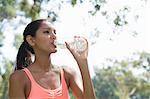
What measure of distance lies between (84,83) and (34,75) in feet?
0.99

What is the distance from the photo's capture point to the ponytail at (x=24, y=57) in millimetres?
2834

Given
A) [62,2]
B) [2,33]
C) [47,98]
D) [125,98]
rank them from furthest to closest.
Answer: [125,98]
[2,33]
[62,2]
[47,98]

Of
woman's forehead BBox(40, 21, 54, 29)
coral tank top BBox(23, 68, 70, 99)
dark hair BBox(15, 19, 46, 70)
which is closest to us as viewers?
coral tank top BBox(23, 68, 70, 99)

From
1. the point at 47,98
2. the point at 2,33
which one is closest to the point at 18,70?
the point at 47,98

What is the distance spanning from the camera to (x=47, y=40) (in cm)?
261

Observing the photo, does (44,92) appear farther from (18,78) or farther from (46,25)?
(46,25)

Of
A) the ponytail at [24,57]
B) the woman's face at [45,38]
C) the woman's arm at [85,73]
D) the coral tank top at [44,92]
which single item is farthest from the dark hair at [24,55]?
the woman's arm at [85,73]


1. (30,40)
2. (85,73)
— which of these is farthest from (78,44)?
(30,40)

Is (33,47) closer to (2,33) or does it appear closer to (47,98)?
(47,98)

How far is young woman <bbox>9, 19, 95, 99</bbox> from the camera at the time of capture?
2562 millimetres

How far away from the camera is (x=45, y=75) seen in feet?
8.75

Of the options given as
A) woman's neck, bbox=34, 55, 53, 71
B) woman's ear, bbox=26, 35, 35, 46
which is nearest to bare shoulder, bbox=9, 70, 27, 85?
woman's neck, bbox=34, 55, 53, 71

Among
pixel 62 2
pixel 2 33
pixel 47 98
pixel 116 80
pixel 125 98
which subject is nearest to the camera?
pixel 47 98

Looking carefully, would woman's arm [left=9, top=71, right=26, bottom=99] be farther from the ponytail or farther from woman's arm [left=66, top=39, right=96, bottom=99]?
woman's arm [left=66, top=39, right=96, bottom=99]
